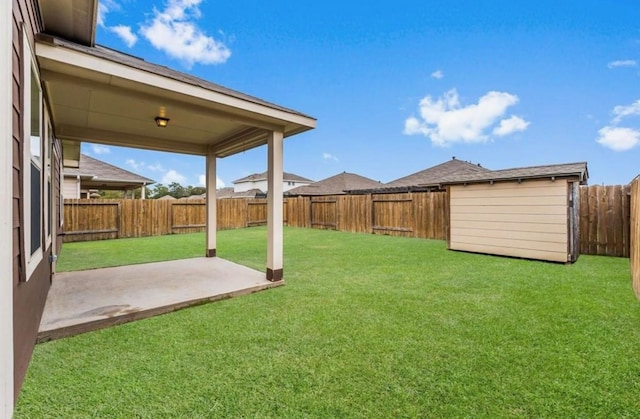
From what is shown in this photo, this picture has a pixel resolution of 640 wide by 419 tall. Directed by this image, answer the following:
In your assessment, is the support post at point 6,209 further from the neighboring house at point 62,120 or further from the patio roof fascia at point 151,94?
the patio roof fascia at point 151,94

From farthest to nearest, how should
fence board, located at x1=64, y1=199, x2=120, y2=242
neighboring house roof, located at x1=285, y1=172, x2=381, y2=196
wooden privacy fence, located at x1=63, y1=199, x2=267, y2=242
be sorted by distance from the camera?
1. neighboring house roof, located at x1=285, y1=172, x2=381, y2=196
2. wooden privacy fence, located at x1=63, y1=199, x2=267, y2=242
3. fence board, located at x1=64, y1=199, x2=120, y2=242

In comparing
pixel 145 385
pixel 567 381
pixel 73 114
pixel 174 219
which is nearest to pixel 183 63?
pixel 174 219

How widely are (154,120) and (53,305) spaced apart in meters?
2.78

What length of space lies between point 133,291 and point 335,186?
1833 cm

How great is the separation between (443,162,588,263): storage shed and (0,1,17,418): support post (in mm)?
7975

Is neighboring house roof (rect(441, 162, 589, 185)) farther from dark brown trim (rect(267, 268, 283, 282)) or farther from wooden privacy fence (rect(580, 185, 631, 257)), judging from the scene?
dark brown trim (rect(267, 268, 283, 282))

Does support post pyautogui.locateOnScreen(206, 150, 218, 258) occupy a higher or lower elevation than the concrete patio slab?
higher

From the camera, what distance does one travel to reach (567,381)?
81.0 inches

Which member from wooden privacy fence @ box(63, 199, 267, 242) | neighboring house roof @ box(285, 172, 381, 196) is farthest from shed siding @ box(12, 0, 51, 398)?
neighboring house roof @ box(285, 172, 381, 196)

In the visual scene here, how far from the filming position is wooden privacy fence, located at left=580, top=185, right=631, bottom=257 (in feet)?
22.4

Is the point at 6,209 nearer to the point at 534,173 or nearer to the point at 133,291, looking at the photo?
the point at 133,291

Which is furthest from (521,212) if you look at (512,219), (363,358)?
(363,358)

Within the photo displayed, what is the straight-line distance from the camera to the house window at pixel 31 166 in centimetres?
203

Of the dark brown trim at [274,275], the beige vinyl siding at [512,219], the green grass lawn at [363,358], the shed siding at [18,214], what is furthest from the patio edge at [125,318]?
the beige vinyl siding at [512,219]
